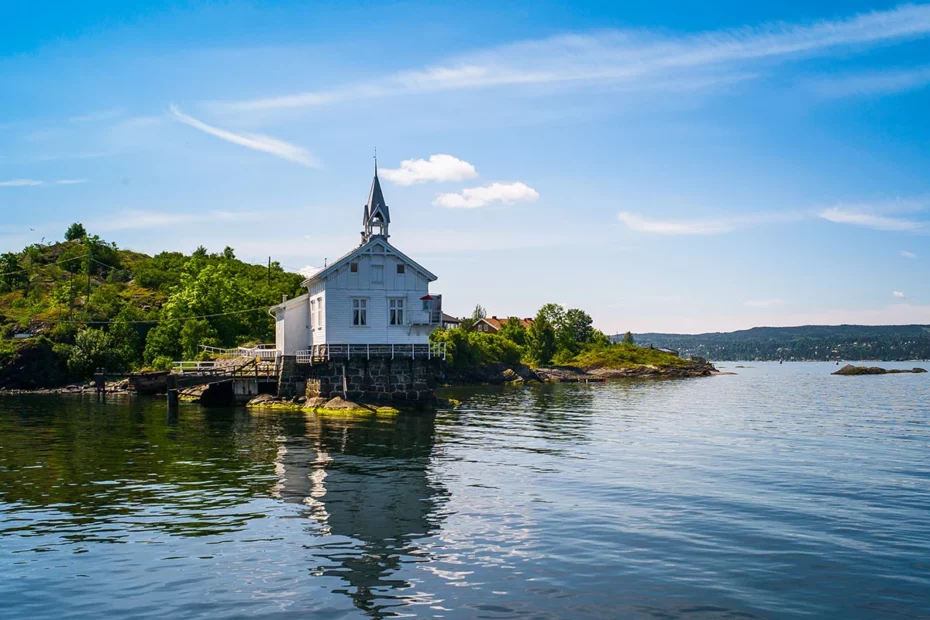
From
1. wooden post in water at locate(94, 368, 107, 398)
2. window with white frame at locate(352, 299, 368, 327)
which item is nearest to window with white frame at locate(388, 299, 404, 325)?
window with white frame at locate(352, 299, 368, 327)

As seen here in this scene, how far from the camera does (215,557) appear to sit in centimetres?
1800

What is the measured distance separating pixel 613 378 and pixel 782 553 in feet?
395

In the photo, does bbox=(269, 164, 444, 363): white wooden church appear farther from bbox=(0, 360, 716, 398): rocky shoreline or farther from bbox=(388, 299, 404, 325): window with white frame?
bbox=(0, 360, 716, 398): rocky shoreline

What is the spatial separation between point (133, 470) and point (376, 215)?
3455 centimetres

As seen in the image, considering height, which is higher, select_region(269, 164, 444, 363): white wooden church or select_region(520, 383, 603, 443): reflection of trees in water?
select_region(269, 164, 444, 363): white wooden church

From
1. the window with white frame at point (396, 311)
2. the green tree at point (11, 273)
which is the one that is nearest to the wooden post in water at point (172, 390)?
the window with white frame at point (396, 311)

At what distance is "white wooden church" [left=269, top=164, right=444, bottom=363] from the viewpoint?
58.2 m

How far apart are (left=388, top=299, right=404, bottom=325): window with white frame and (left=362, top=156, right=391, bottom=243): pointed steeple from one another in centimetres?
565

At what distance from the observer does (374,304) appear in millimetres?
59156

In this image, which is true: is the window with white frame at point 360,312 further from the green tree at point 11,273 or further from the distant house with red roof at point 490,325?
the distant house with red roof at point 490,325

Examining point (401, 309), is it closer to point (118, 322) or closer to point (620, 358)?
point (118, 322)

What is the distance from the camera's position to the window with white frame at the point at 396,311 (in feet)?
196

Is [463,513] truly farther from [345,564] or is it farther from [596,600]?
[596,600]

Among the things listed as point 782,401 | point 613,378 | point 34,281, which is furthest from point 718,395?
point 34,281
